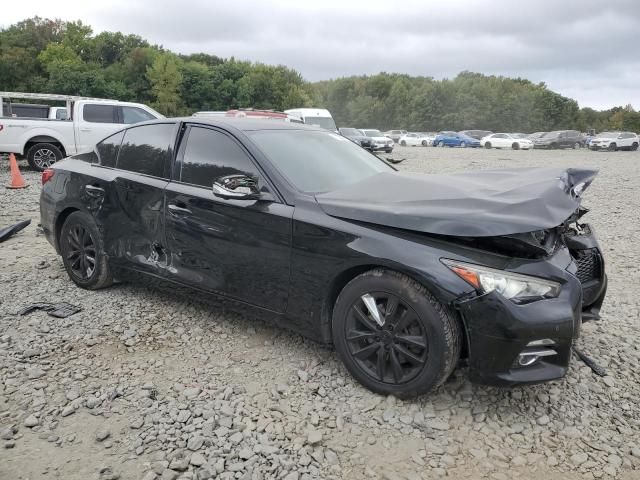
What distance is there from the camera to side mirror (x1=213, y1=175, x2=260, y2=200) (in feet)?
10.2

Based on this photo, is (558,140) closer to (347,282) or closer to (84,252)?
(84,252)

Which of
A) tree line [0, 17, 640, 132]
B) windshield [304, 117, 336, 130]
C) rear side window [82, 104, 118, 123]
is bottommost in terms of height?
rear side window [82, 104, 118, 123]

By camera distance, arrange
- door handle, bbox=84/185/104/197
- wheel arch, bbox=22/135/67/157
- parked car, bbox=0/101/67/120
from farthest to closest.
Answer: parked car, bbox=0/101/67/120 < wheel arch, bbox=22/135/67/157 < door handle, bbox=84/185/104/197

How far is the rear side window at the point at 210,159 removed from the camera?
133 inches

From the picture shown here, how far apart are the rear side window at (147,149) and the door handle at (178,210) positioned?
318 mm

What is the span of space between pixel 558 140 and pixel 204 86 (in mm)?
33220

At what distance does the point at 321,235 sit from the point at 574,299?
1.40 metres

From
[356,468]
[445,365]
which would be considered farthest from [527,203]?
[356,468]

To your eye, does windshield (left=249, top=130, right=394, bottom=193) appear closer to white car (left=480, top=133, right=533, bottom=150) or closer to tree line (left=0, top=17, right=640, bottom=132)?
white car (left=480, top=133, right=533, bottom=150)

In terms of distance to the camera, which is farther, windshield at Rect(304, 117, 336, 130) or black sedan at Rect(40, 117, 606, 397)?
windshield at Rect(304, 117, 336, 130)

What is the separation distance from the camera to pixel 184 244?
3.55 metres

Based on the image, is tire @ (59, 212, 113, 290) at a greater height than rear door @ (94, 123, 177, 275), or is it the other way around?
rear door @ (94, 123, 177, 275)

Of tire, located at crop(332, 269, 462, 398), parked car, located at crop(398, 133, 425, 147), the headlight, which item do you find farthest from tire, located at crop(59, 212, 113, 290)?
parked car, located at crop(398, 133, 425, 147)

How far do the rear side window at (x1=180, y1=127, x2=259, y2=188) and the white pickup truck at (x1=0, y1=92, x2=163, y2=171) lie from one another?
935 cm
